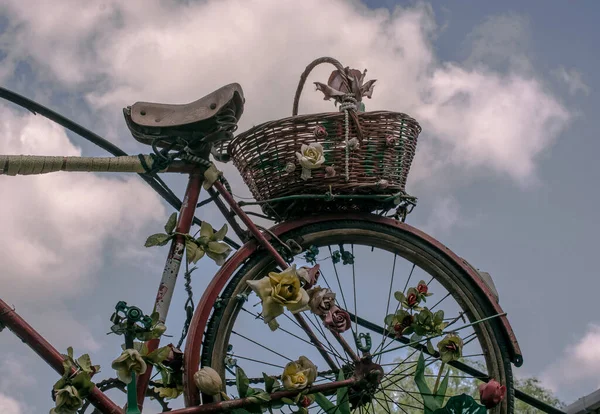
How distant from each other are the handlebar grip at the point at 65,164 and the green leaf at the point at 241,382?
569 mm

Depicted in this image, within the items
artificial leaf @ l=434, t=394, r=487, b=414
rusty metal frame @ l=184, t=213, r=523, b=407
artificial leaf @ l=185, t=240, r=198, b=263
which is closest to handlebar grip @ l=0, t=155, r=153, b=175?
artificial leaf @ l=185, t=240, r=198, b=263

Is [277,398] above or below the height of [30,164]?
below

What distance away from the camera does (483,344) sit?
70.1 inches

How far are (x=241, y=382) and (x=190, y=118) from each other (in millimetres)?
679

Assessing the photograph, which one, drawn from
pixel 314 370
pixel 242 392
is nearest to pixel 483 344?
pixel 314 370

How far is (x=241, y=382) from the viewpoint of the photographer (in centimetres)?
157

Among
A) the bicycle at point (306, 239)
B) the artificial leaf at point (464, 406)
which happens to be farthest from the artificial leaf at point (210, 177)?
the artificial leaf at point (464, 406)

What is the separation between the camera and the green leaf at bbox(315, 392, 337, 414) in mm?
1645

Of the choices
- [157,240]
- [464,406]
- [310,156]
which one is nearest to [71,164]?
[157,240]

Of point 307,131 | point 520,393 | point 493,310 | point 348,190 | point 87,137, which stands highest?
point 87,137

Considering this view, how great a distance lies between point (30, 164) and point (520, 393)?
1.44 m

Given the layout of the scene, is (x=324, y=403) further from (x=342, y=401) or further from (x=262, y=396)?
Answer: (x=262, y=396)

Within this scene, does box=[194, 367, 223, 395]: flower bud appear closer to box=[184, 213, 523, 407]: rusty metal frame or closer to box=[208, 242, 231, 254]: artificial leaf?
box=[184, 213, 523, 407]: rusty metal frame

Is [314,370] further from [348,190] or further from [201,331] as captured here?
[348,190]
